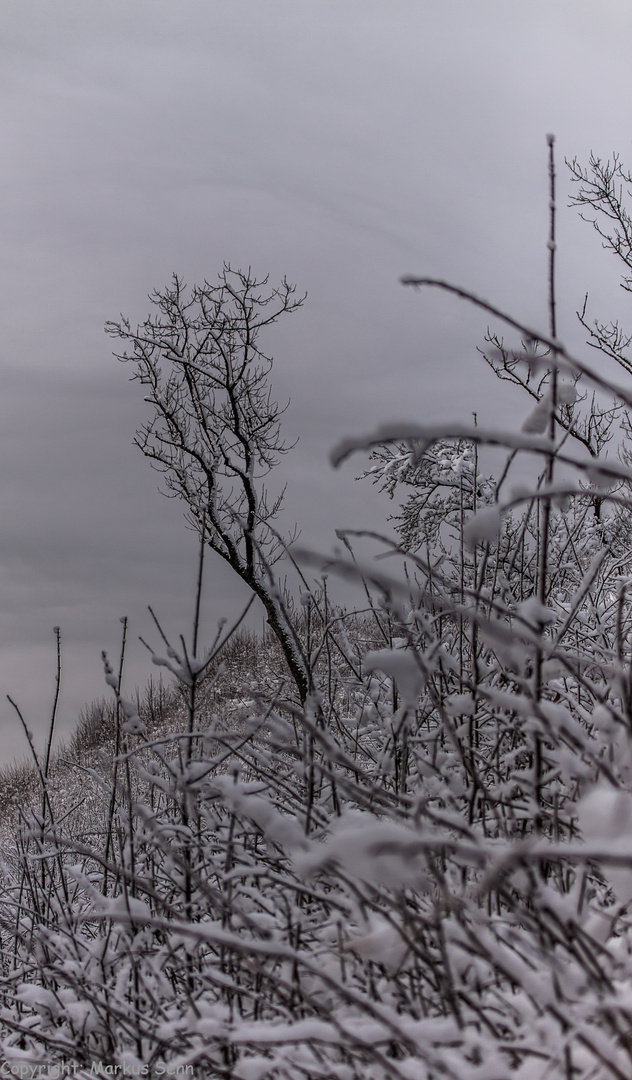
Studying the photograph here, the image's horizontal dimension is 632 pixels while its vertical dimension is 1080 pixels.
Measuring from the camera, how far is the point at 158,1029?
1.70 meters

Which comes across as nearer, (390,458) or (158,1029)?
(158,1029)

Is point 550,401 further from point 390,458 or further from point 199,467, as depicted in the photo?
point 199,467

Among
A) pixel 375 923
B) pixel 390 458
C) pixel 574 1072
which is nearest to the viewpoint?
pixel 574 1072

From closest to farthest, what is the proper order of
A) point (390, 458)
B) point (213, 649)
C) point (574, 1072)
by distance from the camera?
point (574, 1072) < point (213, 649) < point (390, 458)

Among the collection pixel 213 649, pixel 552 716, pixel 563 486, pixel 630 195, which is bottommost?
pixel 552 716

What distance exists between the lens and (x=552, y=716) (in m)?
1.57

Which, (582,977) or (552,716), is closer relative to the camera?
(582,977)

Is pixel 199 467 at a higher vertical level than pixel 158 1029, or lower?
higher

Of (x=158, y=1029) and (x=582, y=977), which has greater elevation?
(x=582, y=977)

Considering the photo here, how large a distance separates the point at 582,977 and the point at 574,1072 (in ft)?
0.44

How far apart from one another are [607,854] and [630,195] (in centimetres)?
1931

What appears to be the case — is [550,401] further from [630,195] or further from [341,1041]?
[630,195]

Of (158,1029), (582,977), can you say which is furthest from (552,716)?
(158,1029)

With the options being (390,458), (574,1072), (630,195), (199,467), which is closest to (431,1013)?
(574,1072)
